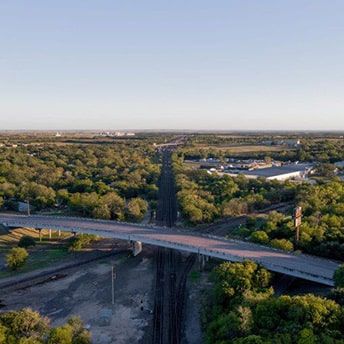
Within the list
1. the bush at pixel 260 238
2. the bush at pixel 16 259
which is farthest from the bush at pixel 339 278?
the bush at pixel 16 259

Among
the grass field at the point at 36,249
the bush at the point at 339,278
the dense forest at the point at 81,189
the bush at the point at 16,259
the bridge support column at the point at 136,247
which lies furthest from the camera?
the dense forest at the point at 81,189

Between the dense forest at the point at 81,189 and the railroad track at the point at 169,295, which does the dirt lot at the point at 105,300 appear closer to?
the railroad track at the point at 169,295

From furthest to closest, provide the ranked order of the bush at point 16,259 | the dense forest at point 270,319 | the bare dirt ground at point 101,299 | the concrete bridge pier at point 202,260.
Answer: the concrete bridge pier at point 202,260 < the bush at point 16,259 < the bare dirt ground at point 101,299 < the dense forest at point 270,319

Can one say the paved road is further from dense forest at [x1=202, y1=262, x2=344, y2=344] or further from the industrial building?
the industrial building

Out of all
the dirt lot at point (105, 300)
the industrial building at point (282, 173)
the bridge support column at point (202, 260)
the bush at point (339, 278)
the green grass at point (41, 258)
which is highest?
the industrial building at point (282, 173)

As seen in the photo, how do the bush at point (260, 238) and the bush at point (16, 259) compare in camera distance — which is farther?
the bush at point (260, 238)

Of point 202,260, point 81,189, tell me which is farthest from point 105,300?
point 81,189

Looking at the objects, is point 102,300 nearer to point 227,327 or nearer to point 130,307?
point 130,307

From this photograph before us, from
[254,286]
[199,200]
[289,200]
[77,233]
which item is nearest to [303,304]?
[254,286]
